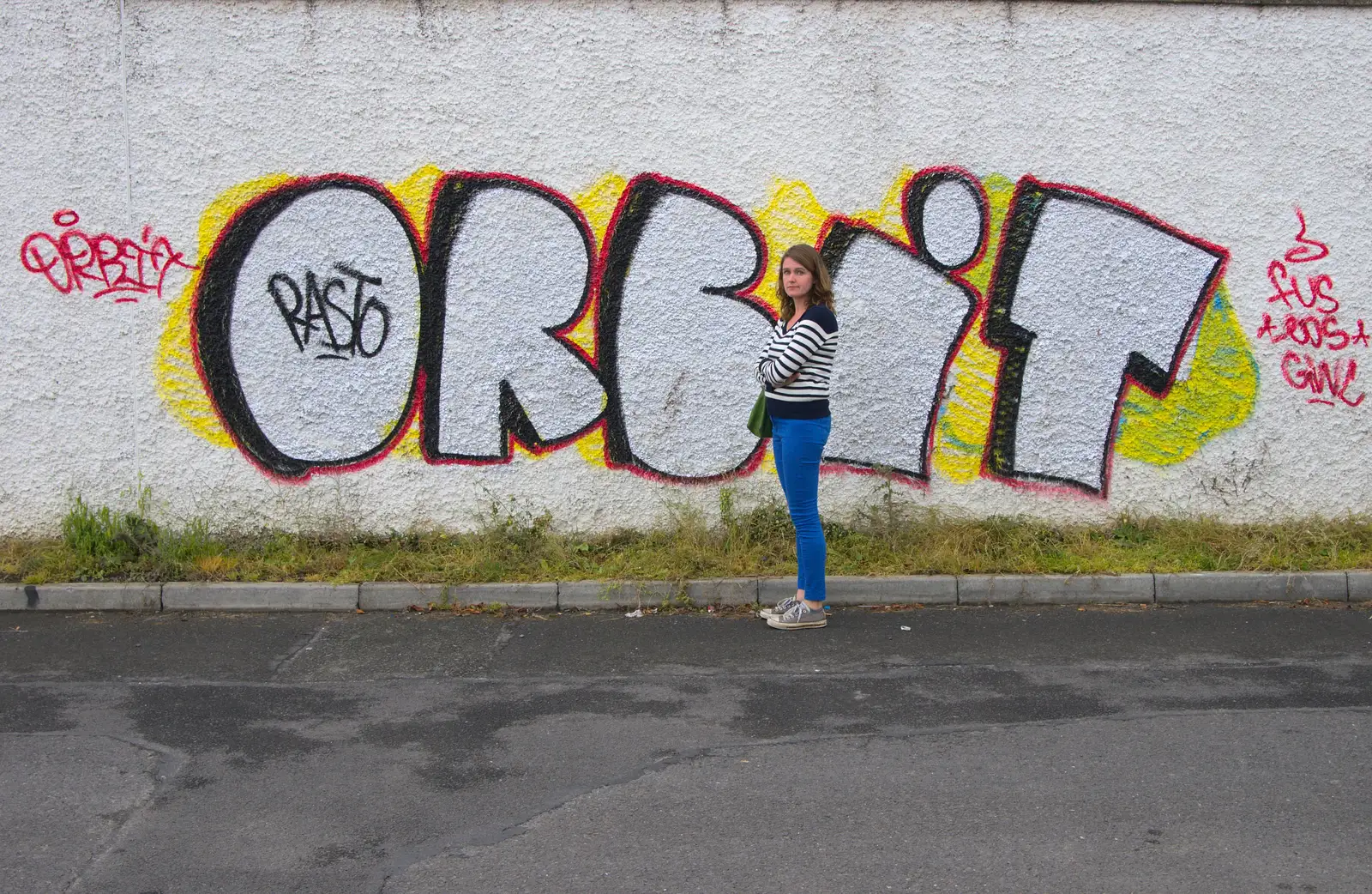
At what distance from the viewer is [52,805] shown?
4.07 meters

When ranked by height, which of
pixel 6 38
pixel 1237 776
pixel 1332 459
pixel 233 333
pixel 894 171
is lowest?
pixel 1237 776

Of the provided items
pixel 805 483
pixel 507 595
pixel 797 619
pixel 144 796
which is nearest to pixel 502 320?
pixel 507 595

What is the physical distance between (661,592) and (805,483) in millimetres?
1022

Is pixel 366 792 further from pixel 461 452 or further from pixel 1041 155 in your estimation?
pixel 1041 155

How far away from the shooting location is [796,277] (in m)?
5.83

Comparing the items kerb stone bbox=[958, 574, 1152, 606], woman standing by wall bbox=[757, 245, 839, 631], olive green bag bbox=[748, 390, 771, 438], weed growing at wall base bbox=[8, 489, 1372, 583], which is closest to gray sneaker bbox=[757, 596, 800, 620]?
woman standing by wall bbox=[757, 245, 839, 631]

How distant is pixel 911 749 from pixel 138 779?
278 cm

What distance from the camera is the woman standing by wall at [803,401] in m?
5.79

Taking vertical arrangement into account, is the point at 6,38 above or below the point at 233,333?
above

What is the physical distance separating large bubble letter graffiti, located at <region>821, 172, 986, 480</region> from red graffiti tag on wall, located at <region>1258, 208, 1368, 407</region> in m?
1.78

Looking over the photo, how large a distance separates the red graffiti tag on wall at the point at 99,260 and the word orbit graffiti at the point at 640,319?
0.27 metres

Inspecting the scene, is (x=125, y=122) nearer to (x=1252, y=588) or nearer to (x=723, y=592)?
(x=723, y=592)

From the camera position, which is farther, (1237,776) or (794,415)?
(794,415)

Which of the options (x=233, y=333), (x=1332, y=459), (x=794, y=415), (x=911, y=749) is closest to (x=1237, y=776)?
(x=911, y=749)
